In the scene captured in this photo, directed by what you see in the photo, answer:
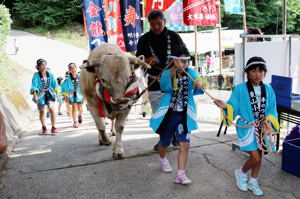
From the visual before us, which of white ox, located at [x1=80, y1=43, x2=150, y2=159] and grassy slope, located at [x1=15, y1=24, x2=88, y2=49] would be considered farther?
grassy slope, located at [x1=15, y1=24, x2=88, y2=49]

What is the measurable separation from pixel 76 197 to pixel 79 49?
26.8 meters

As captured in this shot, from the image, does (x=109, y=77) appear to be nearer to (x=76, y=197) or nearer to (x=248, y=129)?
(x=76, y=197)

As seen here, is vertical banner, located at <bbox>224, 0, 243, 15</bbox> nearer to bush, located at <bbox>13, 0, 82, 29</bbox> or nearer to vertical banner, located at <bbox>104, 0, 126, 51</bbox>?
vertical banner, located at <bbox>104, 0, 126, 51</bbox>

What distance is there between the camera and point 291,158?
13.1 feet

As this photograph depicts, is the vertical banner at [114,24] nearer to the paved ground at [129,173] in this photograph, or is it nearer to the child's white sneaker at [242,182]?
the paved ground at [129,173]

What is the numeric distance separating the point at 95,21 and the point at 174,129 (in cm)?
759

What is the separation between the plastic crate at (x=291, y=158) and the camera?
12.8 feet

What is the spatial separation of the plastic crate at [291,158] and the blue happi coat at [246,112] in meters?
0.61

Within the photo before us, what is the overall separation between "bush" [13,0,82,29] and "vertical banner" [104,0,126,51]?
28.8 metres

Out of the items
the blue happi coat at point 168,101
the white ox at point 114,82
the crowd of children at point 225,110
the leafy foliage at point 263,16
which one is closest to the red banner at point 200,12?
the white ox at point 114,82

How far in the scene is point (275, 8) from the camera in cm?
3406

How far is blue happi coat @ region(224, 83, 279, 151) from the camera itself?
140 inches

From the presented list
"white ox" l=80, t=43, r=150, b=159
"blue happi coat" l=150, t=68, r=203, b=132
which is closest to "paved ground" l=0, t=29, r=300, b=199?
"white ox" l=80, t=43, r=150, b=159

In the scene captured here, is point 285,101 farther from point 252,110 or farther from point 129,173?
point 129,173
